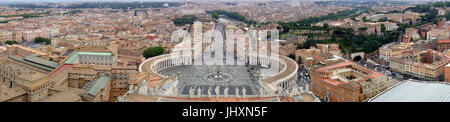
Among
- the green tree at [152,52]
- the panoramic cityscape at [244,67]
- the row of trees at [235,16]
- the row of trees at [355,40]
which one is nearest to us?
the panoramic cityscape at [244,67]

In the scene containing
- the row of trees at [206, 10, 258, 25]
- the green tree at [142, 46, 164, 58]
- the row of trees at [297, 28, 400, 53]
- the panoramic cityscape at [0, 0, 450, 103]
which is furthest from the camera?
the row of trees at [206, 10, 258, 25]

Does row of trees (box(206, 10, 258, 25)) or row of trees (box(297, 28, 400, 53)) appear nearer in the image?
row of trees (box(297, 28, 400, 53))

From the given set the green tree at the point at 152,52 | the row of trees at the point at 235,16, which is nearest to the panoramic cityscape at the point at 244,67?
the green tree at the point at 152,52

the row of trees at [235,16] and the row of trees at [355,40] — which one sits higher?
the row of trees at [235,16]

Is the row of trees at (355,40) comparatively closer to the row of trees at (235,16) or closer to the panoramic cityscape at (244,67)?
the panoramic cityscape at (244,67)

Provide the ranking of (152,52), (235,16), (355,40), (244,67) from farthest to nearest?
1. (235,16)
2. (355,40)
3. (152,52)
4. (244,67)

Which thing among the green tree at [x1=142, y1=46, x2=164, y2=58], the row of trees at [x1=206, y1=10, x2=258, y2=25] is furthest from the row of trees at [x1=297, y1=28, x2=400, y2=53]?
the row of trees at [x1=206, y1=10, x2=258, y2=25]

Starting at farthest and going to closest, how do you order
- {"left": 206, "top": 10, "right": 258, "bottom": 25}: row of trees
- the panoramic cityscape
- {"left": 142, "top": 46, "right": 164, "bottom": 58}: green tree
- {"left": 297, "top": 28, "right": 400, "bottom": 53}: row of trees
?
1. {"left": 206, "top": 10, "right": 258, "bottom": 25}: row of trees
2. {"left": 297, "top": 28, "right": 400, "bottom": 53}: row of trees
3. {"left": 142, "top": 46, "right": 164, "bottom": 58}: green tree
4. the panoramic cityscape

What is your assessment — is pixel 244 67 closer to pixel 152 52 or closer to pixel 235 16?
pixel 152 52

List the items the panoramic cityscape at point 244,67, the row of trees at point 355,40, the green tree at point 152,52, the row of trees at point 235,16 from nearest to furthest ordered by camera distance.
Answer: the panoramic cityscape at point 244,67 < the green tree at point 152,52 < the row of trees at point 355,40 < the row of trees at point 235,16

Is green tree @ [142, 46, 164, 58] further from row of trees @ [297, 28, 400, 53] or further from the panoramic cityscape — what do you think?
row of trees @ [297, 28, 400, 53]

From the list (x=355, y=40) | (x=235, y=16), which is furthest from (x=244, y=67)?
(x=235, y=16)

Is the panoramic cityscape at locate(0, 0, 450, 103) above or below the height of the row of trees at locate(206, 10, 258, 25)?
below

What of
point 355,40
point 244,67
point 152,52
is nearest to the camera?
point 244,67
